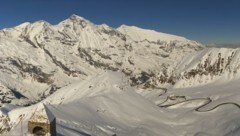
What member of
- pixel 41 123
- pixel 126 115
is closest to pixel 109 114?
pixel 126 115

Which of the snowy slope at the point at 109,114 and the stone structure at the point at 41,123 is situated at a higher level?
the stone structure at the point at 41,123

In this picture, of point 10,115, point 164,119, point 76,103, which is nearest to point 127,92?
point 164,119

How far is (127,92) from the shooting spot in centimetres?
9700

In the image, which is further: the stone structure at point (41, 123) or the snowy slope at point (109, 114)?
the snowy slope at point (109, 114)

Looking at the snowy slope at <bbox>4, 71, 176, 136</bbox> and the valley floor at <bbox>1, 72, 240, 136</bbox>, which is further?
the valley floor at <bbox>1, 72, 240, 136</bbox>

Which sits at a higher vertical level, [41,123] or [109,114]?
[41,123]

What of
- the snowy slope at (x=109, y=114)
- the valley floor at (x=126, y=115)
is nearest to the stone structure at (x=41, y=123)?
the valley floor at (x=126, y=115)

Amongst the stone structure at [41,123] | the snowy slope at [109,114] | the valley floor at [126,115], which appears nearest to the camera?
the stone structure at [41,123]

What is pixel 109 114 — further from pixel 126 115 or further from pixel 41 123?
pixel 41 123

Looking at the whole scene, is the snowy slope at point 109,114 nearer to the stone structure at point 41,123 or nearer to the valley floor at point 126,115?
the valley floor at point 126,115

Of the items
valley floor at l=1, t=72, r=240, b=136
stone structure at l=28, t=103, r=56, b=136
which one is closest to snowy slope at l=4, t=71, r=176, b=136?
valley floor at l=1, t=72, r=240, b=136

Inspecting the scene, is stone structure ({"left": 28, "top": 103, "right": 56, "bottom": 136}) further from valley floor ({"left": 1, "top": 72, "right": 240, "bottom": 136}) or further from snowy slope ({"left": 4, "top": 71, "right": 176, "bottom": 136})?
snowy slope ({"left": 4, "top": 71, "right": 176, "bottom": 136})

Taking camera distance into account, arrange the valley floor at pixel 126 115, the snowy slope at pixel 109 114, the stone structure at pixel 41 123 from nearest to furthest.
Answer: the stone structure at pixel 41 123
the snowy slope at pixel 109 114
the valley floor at pixel 126 115

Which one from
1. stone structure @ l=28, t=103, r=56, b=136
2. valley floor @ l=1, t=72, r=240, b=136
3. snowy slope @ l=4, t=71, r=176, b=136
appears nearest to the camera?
stone structure @ l=28, t=103, r=56, b=136
